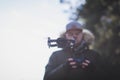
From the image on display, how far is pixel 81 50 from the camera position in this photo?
6484 millimetres

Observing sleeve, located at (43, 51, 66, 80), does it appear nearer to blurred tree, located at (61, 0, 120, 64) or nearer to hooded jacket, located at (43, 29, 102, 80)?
hooded jacket, located at (43, 29, 102, 80)

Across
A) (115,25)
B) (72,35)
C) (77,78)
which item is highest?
(115,25)

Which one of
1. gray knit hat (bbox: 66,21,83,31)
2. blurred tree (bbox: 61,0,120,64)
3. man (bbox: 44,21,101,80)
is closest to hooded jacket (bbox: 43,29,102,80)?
man (bbox: 44,21,101,80)

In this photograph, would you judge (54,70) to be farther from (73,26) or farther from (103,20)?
(103,20)

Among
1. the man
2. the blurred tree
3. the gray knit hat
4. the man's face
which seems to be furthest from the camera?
the blurred tree

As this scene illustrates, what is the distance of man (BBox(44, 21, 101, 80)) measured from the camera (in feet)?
20.9

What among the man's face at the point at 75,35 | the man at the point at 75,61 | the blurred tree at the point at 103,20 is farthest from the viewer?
the blurred tree at the point at 103,20

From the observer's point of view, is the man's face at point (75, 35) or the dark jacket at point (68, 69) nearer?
the dark jacket at point (68, 69)

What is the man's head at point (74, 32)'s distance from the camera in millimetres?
6583

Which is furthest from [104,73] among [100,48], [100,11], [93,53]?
[100,11]

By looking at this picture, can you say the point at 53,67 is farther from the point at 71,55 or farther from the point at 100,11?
the point at 100,11

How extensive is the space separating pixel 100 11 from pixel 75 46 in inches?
1447

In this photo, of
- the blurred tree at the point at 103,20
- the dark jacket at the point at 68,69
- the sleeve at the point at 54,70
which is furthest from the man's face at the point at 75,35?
the blurred tree at the point at 103,20

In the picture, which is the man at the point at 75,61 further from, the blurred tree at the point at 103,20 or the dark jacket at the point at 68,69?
the blurred tree at the point at 103,20
